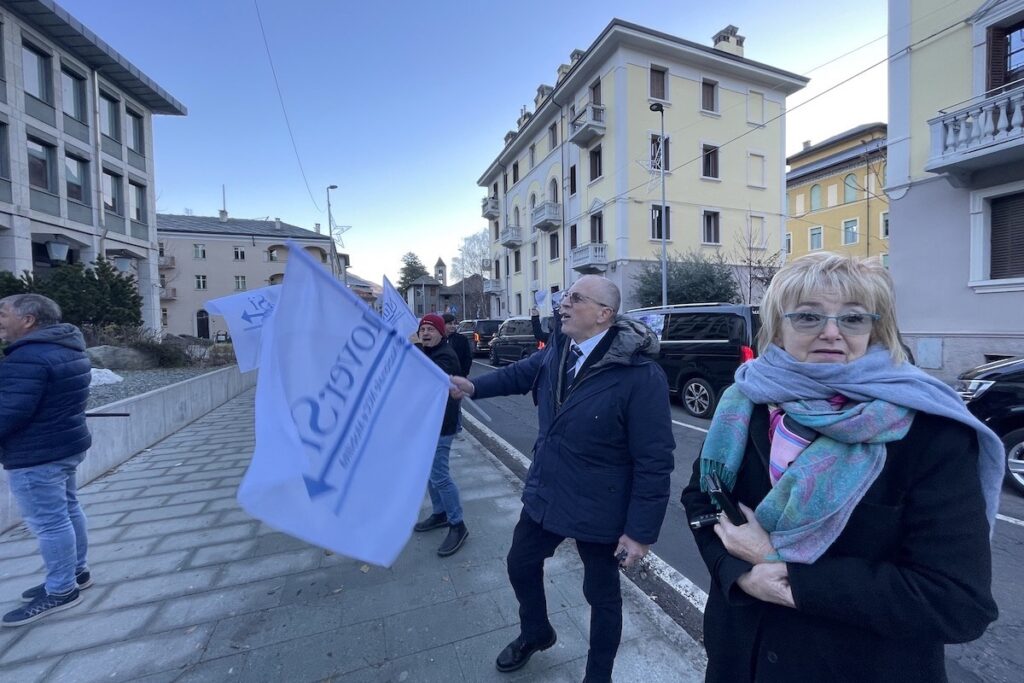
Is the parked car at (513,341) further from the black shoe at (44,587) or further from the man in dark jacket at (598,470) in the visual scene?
the man in dark jacket at (598,470)

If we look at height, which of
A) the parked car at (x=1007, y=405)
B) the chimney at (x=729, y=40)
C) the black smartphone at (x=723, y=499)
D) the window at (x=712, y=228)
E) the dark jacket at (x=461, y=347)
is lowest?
the parked car at (x=1007, y=405)

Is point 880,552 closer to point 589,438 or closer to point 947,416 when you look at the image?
point 947,416

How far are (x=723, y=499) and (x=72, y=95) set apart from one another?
94.0ft

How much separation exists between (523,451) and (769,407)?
Result: 17.5ft

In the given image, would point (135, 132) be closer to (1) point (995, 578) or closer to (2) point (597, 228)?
(2) point (597, 228)

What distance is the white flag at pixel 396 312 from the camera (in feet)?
12.7

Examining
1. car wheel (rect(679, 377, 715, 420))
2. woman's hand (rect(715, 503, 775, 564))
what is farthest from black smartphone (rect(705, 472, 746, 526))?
car wheel (rect(679, 377, 715, 420))

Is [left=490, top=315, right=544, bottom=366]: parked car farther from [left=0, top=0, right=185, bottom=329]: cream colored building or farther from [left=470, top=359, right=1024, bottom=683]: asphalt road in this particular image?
[left=0, top=0, right=185, bottom=329]: cream colored building

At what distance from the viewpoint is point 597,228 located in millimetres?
24938

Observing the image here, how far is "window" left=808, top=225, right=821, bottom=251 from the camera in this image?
115 feet

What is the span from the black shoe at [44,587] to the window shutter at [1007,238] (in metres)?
15.1

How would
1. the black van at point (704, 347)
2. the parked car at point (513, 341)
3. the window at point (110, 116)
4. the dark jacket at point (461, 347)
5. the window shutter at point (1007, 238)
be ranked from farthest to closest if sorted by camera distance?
the window at point (110, 116) < the parked car at point (513, 341) < the window shutter at point (1007, 238) < the black van at point (704, 347) < the dark jacket at point (461, 347)

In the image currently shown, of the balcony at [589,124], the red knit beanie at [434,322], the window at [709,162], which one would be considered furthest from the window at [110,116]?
the window at [709,162]

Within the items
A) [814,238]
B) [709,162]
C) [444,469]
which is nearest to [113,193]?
[444,469]
